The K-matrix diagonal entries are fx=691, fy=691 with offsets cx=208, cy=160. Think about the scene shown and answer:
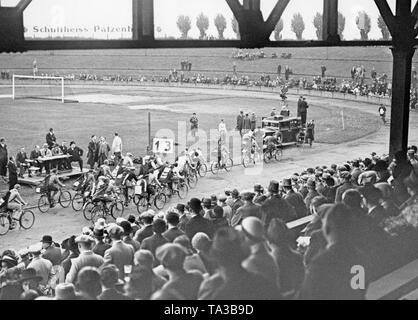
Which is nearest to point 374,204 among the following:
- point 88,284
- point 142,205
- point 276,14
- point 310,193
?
point 276,14

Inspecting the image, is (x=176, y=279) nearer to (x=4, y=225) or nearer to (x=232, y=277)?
(x=232, y=277)

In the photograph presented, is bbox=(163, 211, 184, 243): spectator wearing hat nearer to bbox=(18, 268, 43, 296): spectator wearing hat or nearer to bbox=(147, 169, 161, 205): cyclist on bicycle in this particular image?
bbox=(18, 268, 43, 296): spectator wearing hat

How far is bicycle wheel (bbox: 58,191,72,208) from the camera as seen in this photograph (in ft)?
60.8

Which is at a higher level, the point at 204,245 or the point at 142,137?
the point at 204,245

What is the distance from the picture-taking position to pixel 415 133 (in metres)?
32.5

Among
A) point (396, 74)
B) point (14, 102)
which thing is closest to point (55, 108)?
point (14, 102)

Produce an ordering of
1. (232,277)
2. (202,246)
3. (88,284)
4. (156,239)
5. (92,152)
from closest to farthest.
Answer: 1. (232,277)
2. (88,284)
3. (202,246)
4. (156,239)
5. (92,152)

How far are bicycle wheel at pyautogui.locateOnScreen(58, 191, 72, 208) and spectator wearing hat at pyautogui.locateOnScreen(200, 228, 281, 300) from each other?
47.4 ft

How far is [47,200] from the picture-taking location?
60.5ft

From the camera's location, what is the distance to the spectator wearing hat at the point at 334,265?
16.6ft

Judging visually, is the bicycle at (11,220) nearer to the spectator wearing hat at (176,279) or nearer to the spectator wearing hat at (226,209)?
the spectator wearing hat at (226,209)

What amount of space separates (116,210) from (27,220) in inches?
99.3
